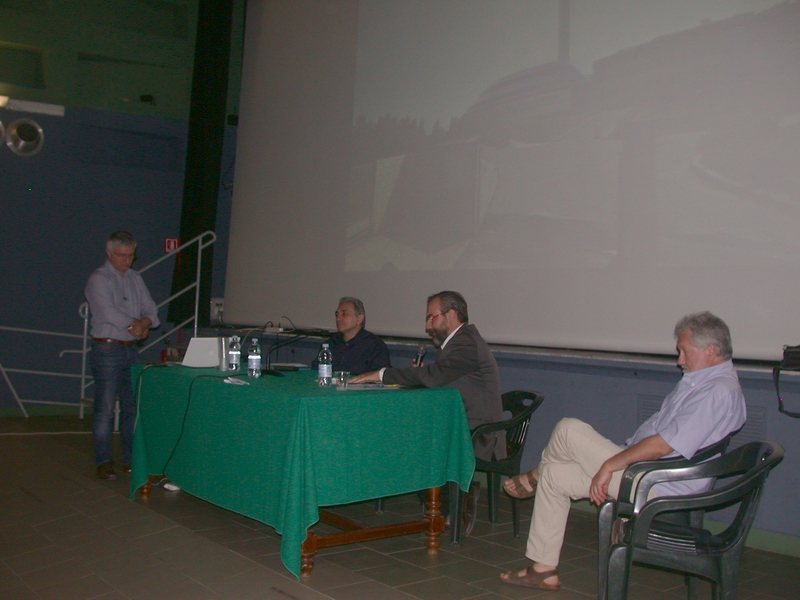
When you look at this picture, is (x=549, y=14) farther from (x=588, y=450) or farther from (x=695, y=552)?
(x=695, y=552)

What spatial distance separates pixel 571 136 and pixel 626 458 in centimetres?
217

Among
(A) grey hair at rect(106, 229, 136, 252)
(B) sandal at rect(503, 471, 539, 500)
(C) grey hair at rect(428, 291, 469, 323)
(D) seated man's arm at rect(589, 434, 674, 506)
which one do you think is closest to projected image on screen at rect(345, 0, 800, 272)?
(C) grey hair at rect(428, 291, 469, 323)

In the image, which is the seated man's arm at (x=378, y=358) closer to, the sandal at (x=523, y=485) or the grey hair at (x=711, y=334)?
the sandal at (x=523, y=485)

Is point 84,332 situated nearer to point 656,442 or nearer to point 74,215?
point 74,215

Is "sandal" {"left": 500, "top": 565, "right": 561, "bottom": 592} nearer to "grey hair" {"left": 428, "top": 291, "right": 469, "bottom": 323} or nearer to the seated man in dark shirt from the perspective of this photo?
"grey hair" {"left": 428, "top": 291, "right": 469, "bottom": 323}

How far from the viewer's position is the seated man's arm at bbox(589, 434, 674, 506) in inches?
102

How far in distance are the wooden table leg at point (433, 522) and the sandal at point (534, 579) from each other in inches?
18.5

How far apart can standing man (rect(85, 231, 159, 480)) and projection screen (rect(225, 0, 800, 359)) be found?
1.68 meters

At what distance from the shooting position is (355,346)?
432 cm

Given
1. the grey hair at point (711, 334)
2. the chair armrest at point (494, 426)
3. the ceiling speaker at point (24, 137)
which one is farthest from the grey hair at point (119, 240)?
the grey hair at point (711, 334)

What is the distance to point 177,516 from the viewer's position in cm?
383

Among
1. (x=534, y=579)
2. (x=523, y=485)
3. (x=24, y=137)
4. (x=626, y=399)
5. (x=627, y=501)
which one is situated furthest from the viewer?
(x=24, y=137)

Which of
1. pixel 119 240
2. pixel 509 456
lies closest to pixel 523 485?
pixel 509 456

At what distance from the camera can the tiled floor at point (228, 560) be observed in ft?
9.29
